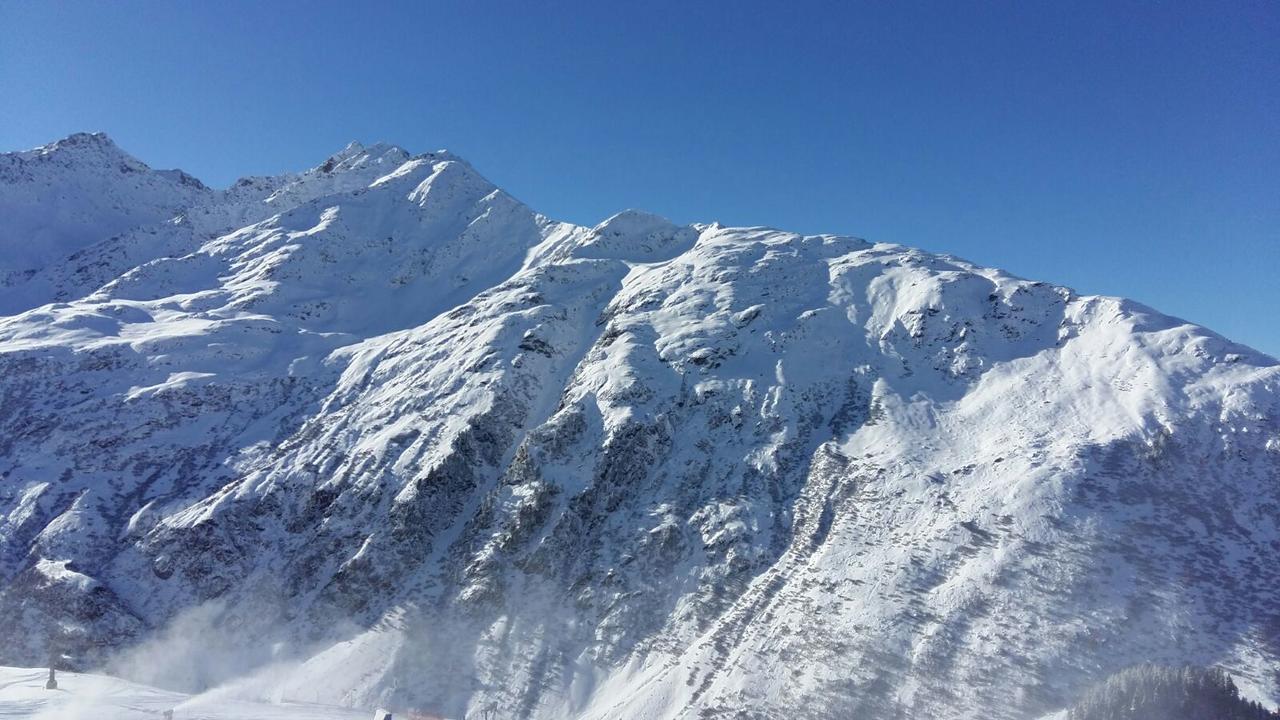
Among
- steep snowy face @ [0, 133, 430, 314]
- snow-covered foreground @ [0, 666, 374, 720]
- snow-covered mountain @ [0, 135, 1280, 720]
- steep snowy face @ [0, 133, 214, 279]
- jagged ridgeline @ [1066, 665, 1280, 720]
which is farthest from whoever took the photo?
steep snowy face @ [0, 133, 214, 279]

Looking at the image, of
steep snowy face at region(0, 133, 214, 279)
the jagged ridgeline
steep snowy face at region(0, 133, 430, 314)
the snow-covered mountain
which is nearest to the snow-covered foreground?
the snow-covered mountain

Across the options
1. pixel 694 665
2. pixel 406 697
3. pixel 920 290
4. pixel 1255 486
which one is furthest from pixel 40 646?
pixel 1255 486

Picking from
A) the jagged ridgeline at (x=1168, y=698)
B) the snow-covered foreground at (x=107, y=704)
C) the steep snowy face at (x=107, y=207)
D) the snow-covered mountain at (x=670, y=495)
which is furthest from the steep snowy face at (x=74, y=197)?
the jagged ridgeline at (x=1168, y=698)

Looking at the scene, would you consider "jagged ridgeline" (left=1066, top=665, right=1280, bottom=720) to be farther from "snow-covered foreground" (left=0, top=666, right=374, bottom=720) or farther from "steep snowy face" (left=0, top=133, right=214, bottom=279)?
"steep snowy face" (left=0, top=133, right=214, bottom=279)

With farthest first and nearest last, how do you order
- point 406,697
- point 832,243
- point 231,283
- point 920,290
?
1. point 231,283
2. point 832,243
3. point 920,290
4. point 406,697

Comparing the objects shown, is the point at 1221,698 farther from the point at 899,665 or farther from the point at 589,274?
the point at 589,274

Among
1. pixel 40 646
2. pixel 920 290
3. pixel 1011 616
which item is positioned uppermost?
pixel 920 290

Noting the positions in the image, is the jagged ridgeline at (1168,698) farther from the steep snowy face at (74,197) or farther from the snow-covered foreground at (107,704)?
the steep snowy face at (74,197)

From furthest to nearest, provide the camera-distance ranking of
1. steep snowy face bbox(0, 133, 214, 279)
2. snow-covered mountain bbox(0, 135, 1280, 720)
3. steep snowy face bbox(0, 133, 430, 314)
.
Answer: steep snowy face bbox(0, 133, 214, 279) < steep snowy face bbox(0, 133, 430, 314) < snow-covered mountain bbox(0, 135, 1280, 720)
